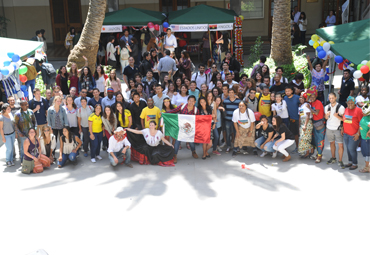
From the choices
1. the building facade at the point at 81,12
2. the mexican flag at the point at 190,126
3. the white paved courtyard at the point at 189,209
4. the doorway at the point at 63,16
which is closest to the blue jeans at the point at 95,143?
the white paved courtyard at the point at 189,209

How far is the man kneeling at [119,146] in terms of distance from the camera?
932cm

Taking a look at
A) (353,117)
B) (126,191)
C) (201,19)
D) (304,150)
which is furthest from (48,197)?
(201,19)

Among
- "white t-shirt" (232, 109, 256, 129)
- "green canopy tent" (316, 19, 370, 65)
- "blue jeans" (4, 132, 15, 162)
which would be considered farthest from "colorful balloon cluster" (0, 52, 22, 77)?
"green canopy tent" (316, 19, 370, 65)

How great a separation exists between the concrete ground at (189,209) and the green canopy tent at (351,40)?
2656mm

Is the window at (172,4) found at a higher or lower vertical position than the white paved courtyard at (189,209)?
higher

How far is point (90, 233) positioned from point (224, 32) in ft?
44.6

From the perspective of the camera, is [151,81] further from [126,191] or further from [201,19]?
[201,19]

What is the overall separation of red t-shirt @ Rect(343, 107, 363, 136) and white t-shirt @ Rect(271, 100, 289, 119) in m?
1.41

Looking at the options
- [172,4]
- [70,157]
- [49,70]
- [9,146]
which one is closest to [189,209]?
[70,157]

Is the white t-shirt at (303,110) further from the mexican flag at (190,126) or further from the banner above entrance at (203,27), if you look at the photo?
the banner above entrance at (203,27)

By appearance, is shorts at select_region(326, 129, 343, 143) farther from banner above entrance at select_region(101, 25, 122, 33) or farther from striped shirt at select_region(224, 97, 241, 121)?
banner above entrance at select_region(101, 25, 122, 33)

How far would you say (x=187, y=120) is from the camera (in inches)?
388

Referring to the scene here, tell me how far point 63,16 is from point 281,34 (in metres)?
14.7

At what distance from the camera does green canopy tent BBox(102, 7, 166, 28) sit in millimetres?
17641
